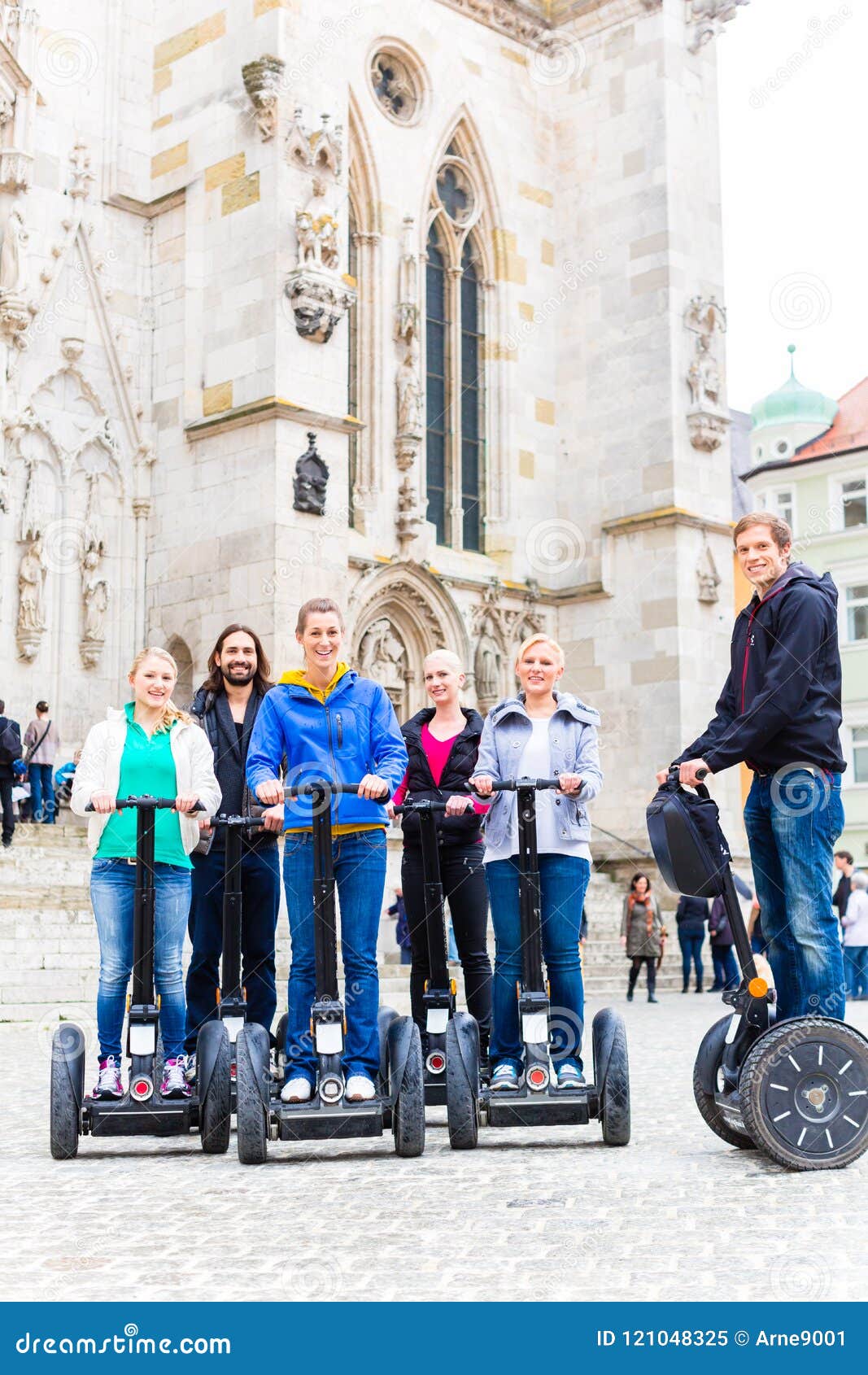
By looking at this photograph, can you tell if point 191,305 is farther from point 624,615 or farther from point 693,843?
point 693,843

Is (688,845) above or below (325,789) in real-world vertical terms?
below

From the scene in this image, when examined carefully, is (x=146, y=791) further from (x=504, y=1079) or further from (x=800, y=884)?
(x=800, y=884)

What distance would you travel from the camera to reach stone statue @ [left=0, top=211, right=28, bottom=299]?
18.4 m

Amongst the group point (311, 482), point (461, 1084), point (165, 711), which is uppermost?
point (311, 482)

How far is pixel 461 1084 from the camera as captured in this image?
5.30 meters

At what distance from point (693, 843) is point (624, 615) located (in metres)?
18.8

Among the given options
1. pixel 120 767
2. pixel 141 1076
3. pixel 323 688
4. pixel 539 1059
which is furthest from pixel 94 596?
pixel 539 1059

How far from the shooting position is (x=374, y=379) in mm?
22172

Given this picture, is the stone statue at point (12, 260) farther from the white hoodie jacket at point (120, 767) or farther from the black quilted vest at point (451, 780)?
the white hoodie jacket at point (120, 767)

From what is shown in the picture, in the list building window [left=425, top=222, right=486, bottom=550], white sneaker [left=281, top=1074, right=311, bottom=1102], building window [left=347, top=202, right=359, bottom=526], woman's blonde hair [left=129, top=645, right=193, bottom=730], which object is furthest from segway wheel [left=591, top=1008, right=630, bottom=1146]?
building window [left=425, top=222, right=486, bottom=550]

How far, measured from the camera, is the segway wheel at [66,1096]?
523 cm

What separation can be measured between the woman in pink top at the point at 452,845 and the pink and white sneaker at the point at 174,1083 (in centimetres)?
107

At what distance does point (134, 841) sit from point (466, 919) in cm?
142

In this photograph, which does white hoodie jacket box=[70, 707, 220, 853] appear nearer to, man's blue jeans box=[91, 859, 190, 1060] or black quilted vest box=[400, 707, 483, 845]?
man's blue jeans box=[91, 859, 190, 1060]
